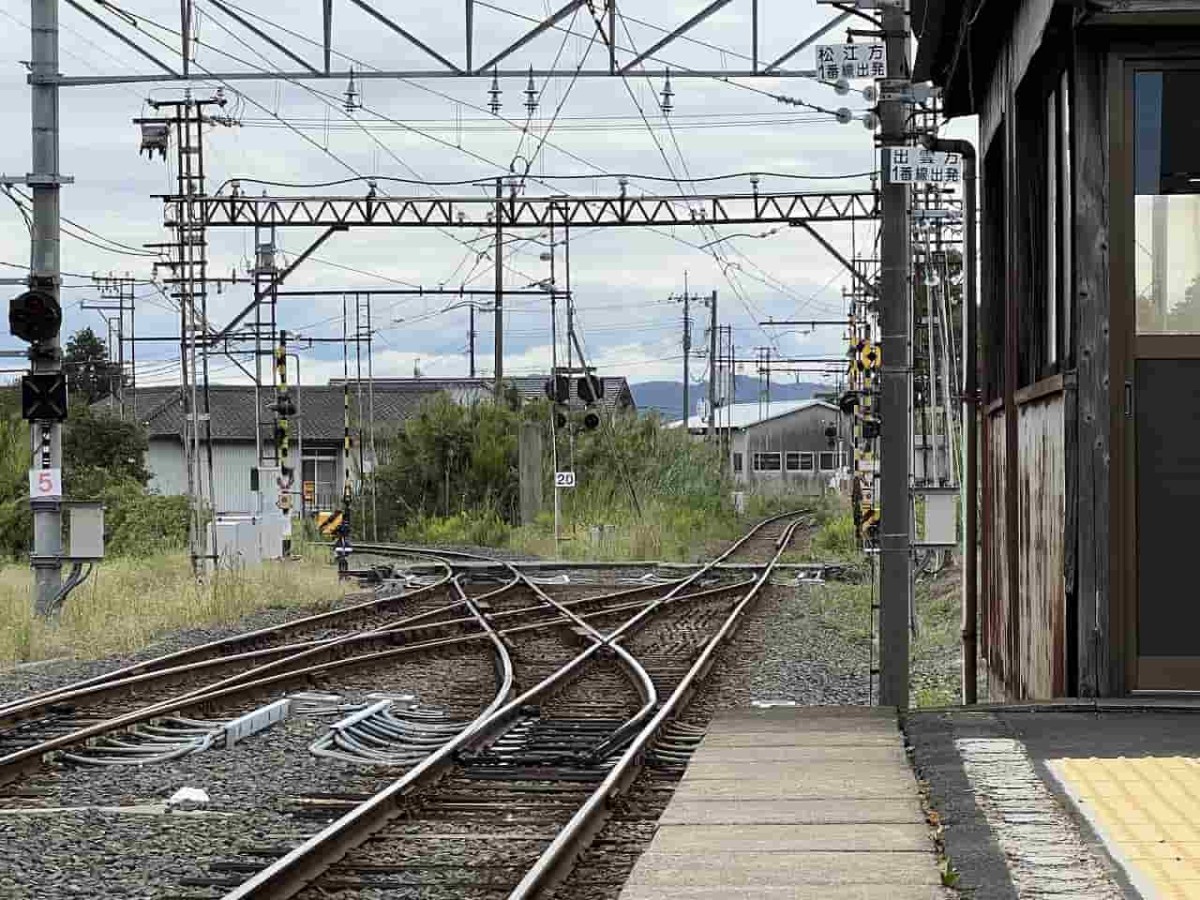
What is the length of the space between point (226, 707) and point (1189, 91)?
7722 mm

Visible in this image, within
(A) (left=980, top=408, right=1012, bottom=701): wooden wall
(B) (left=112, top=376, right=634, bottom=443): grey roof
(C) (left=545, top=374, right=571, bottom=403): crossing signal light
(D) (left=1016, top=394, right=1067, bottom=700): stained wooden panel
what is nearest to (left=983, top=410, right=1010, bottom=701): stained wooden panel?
(A) (left=980, top=408, right=1012, bottom=701): wooden wall

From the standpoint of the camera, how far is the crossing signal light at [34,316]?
19.6 meters

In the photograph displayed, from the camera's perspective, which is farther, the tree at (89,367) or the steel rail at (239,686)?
the tree at (89,367)

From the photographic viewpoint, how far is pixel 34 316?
64.5ft

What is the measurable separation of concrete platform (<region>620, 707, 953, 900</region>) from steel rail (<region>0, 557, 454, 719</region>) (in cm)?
580

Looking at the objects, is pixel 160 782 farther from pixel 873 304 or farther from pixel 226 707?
pixel 873 304

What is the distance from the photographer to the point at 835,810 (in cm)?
745

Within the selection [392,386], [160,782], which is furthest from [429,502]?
[392,386]

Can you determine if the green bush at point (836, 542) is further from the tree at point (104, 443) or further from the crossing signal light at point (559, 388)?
the tree at point (104, 443)

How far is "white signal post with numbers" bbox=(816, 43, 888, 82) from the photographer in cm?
1138

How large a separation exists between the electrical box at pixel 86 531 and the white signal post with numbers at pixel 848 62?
1106 cm

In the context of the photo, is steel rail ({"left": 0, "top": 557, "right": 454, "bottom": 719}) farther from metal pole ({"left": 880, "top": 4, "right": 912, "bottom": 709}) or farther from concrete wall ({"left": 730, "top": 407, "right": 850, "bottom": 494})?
concrete wall ({"left": 730, "top": 407, "right": 850, "bottom": 494})

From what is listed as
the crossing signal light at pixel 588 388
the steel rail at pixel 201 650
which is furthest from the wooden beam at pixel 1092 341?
the crossing signal light at pixel 588 388

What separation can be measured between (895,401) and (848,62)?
1.99 metres
